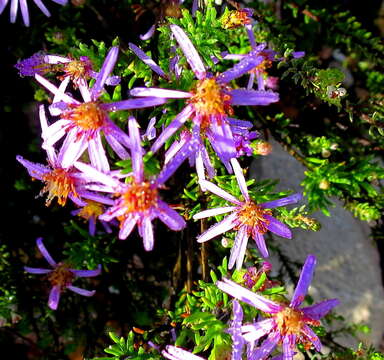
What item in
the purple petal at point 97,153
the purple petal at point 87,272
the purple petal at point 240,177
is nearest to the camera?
the purple petal at point 97,153

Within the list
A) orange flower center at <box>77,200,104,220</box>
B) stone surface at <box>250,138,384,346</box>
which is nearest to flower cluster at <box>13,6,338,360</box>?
orange flower center at <box>77,200,104,220</box>

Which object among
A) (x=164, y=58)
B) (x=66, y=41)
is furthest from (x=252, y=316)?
(x=66, y=41)

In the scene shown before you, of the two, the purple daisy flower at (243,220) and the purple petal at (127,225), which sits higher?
the purple petal at (127,225)

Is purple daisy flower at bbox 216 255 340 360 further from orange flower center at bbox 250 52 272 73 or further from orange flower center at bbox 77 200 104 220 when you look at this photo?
orange flower center at bbox 250 52 272 73

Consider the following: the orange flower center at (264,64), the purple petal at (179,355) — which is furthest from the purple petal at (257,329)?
the orange flower center at (264,64)

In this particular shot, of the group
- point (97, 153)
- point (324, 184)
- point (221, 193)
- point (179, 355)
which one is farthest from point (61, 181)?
point (324, 184)

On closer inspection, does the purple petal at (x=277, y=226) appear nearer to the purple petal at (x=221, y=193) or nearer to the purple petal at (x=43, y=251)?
the purple petal at (x=221, y=193)

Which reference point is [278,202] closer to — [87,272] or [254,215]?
[254,215]
